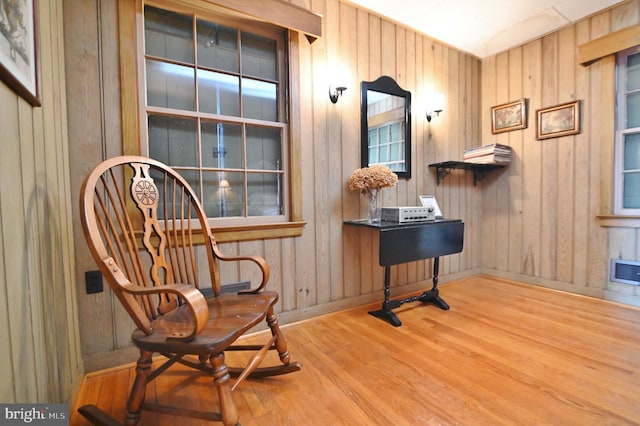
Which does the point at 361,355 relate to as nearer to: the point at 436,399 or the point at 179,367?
the point at 436,399

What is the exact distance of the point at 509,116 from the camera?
304cm

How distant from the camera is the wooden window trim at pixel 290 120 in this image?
1547 mm

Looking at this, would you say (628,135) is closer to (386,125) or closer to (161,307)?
(386,125)

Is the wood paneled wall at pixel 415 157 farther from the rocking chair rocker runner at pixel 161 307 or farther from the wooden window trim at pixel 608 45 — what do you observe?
the rocking chair rocker runner at pixel 161 307

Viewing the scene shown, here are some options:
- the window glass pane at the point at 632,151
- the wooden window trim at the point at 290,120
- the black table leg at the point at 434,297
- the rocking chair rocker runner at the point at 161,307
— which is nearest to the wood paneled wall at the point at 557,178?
the window glass pane at the point at 632,151

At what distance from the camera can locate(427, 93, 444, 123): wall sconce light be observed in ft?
9.05

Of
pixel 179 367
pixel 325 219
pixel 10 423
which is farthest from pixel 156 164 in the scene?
pixel 325 219

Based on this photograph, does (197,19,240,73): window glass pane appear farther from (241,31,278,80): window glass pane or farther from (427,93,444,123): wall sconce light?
(427,93,444,123): wall sconce light

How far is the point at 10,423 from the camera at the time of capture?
27.0 inches

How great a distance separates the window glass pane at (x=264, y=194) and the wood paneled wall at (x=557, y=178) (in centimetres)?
254

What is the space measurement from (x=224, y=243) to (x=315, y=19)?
1.70m

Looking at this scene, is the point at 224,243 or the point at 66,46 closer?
the point at 66,46

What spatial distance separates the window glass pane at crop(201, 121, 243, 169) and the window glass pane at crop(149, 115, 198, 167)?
7cm

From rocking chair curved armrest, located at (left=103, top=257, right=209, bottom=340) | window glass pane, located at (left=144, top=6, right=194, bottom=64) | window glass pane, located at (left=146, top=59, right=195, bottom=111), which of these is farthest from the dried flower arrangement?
rocking chair curved armrest, located at (left=103, top=257, right=209, bottom=340)
